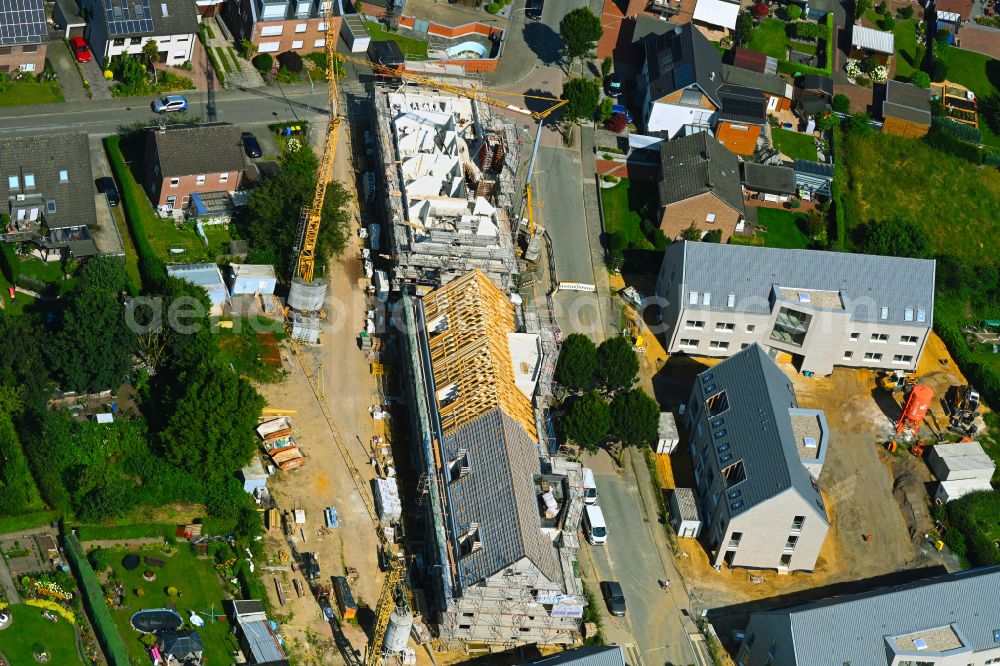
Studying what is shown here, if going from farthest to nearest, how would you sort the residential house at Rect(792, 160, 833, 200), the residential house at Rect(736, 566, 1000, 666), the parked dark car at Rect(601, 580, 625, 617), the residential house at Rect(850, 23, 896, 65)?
the residential house at Rect(850, 23, 896, 65) < the residential house at Rect(792, 160, 833, 200) < the parked dark car at Rect(601, 580, 625, 617) < the residential house at Rect(736, 566, 1000, 666)

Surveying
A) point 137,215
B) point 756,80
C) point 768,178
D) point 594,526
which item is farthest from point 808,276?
point 137,215

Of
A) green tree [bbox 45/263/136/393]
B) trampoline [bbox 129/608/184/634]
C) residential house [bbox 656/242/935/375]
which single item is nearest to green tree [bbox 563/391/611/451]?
residential house [bbox 656/242/935/375]

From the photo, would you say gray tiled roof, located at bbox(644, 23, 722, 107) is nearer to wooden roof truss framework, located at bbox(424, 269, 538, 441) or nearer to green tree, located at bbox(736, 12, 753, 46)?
green tree, located at bbox(736, 12, 753, 46)

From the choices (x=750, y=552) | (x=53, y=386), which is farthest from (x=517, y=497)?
(x=53, y=386)

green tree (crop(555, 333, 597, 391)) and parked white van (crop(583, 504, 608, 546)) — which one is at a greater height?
green tree (crop(555, 333, 597, 391))

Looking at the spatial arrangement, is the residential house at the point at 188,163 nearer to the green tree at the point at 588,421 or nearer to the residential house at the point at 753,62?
the green tree at the point at 588,421

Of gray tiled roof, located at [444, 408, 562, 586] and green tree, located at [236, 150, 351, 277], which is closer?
gray tiled roof, located at [444, 408, 562, 586]

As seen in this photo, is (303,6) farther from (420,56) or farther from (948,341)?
(948,341)
